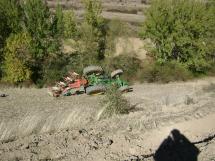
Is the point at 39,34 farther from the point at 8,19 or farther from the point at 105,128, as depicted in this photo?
the point at 105,128

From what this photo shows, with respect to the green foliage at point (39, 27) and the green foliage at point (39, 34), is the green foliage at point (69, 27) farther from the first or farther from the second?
the green foliage at point (39, 27)

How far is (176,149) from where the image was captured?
2583 cm

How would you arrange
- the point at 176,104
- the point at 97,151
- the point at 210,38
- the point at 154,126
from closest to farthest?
the point at 97,151, the point at 154,126, the point at 176,104, the point at 210,38

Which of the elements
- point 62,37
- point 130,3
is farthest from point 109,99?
point 130,3

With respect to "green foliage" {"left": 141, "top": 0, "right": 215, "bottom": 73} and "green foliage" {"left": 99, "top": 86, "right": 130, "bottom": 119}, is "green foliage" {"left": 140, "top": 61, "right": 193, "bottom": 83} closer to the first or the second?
"green foliage" {"left": 141, "top": 0, "right": 215, "bottom": 73}

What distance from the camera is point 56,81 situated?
118 feet

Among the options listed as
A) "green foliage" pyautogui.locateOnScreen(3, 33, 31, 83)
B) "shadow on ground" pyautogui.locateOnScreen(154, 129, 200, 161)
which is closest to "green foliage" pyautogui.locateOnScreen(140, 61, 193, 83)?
"green foliage" pyautogui.locateOnScreen(3, 33, 31, 83)

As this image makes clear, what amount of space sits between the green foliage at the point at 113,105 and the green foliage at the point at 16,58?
804 cm

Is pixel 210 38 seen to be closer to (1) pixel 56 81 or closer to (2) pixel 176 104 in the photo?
(2) pixel 176 104

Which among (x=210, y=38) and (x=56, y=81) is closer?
(x=56, y=81)

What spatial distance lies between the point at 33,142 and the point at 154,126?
7.05 metres

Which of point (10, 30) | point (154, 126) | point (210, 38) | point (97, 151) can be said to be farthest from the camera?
point (210, 38)

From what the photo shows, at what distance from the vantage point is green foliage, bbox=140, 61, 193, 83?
123 feet

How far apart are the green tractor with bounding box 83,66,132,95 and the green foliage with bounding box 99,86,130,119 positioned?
248 cm
